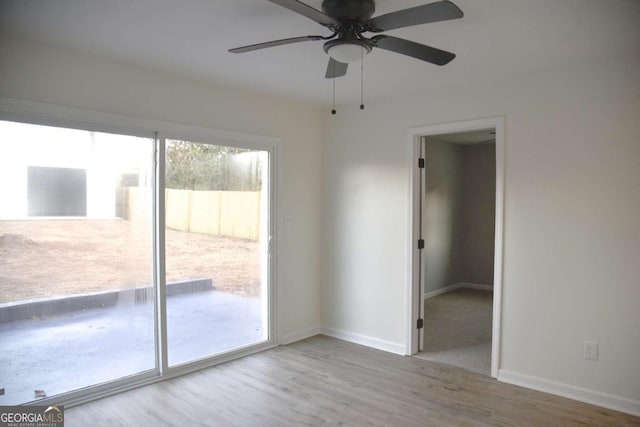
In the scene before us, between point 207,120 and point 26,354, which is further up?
point 207,120

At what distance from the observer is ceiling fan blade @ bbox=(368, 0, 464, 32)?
175cm

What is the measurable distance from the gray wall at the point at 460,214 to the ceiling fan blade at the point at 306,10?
4679mm

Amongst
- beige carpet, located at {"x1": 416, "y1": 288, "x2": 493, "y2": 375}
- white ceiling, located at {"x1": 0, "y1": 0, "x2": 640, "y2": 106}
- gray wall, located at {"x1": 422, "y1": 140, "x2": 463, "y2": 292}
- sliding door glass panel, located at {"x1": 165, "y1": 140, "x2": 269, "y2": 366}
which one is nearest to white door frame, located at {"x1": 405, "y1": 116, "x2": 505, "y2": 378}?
beige carpet, located at {"x1": 416, "y1": 288, "x2": 493, "y2": 375}

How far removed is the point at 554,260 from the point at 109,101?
11.8 ft

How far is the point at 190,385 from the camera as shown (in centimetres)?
333

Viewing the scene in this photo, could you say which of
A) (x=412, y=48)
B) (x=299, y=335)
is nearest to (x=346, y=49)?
(x=412, y=48)

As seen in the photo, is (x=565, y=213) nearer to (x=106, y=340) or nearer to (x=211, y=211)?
(x=211, y=211)

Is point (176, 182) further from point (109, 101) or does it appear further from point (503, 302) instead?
point (503, 302)

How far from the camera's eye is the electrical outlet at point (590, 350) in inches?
120

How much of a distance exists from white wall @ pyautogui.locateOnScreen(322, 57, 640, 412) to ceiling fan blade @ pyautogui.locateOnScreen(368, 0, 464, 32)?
187 cm

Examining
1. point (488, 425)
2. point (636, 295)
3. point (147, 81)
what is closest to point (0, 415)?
point (147, 81)

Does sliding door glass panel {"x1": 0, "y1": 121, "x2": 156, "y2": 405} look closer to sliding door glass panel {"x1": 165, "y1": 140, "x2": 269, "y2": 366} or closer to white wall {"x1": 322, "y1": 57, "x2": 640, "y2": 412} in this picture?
sliding door glass panel {"x1": 165, "y1": 140, "x2": 269, "y2": 366}

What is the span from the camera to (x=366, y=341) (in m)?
4.37

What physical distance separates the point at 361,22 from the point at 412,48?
0.34 meters
